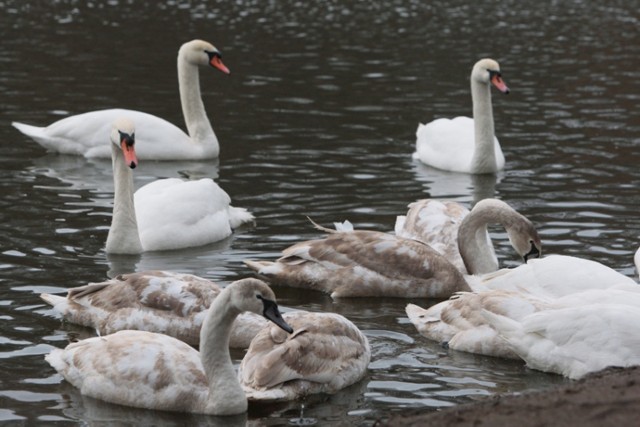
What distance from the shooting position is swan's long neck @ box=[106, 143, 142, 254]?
1275 centimetres

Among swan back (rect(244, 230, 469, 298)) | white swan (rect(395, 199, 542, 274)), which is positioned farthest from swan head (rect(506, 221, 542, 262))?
swan back (rect(244, 230, 469, 298))

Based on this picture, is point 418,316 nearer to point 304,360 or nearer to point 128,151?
point 304,360

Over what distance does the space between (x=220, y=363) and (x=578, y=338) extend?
257 centimetres

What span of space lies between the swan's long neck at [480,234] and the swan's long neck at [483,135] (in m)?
5.08

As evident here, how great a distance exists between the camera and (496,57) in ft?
90.4

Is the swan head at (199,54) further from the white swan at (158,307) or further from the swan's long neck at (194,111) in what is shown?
the white swan at (158,307)

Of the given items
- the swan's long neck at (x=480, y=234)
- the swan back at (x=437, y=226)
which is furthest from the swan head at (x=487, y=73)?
the swan's long neck at (x=480, y=234)

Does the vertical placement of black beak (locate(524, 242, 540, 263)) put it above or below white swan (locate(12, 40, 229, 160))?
below

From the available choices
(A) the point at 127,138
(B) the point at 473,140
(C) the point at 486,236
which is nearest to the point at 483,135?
(B) the point at 473,140

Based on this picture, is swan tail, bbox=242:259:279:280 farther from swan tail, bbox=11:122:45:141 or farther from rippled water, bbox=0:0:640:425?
swan tail, bbox=11:122:45:141

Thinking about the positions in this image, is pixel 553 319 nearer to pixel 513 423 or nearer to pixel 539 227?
pixel 513 423

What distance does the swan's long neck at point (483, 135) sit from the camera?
1709cm

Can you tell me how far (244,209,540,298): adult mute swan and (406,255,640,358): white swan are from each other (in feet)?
2.55

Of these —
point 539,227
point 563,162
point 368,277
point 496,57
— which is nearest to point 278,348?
point 368,277
